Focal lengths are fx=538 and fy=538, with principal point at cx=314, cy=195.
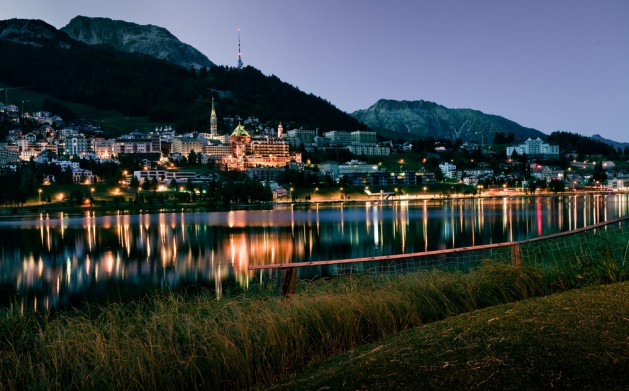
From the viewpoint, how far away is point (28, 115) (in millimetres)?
198500

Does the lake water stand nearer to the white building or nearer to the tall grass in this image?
the tall grass

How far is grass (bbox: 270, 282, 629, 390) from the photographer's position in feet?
12.3

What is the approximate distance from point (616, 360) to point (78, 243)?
130 ft

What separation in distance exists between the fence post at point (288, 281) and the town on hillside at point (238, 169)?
297 feet

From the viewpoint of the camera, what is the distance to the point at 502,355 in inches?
165

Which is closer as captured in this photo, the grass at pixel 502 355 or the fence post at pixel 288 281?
the grass at pixel 502 355

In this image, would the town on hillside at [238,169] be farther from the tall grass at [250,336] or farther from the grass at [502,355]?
the grass at [502,355]

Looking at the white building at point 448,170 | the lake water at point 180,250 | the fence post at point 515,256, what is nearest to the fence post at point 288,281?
the fence post at point 515,256

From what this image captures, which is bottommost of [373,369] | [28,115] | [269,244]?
[269,244]

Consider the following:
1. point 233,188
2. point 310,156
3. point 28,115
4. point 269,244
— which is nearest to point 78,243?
point 269,244

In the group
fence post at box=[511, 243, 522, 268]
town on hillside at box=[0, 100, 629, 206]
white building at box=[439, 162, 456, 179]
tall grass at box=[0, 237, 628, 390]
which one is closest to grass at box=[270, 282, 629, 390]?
tall grass at box=[0, 237, 628, 390]

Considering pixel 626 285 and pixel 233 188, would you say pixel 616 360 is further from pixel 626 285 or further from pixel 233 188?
pixel 233 188

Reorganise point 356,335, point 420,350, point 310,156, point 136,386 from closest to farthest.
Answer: point 420,350 < point 136,386 < point 356,335 < point 310,156

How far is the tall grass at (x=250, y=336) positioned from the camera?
16.9ft
